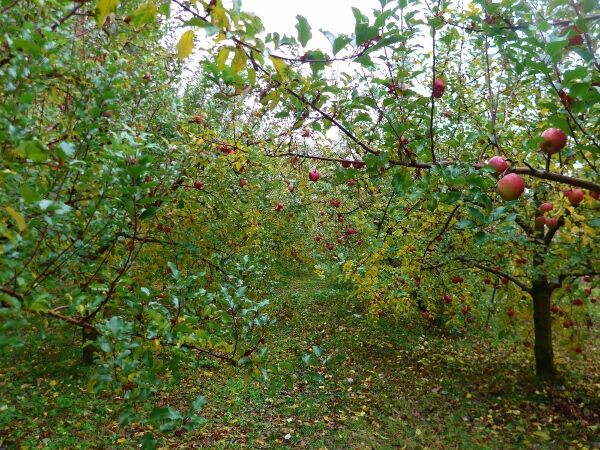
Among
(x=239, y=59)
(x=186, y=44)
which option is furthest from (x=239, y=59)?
(x=186, y=44)

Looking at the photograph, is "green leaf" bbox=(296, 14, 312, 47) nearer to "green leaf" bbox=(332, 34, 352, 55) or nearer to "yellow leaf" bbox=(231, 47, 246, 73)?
"green leaf" bbox=(332, 34, 352, 55)

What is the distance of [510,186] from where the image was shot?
201 cm

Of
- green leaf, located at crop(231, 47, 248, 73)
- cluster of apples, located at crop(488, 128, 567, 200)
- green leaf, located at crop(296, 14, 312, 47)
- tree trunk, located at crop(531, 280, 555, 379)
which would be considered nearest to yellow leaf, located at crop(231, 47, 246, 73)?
green leaf, located at crop(231, 47, 248, 73)

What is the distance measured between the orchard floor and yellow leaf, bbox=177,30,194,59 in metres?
3.88

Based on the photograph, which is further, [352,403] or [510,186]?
[352,403]

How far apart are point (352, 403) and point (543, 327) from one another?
341 cm

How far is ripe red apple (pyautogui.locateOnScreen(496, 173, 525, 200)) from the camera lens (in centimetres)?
200

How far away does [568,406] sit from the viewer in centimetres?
598

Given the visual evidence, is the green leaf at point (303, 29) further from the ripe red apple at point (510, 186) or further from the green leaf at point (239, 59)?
the ripe red apple at point (510, 186)

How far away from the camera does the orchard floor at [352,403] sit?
514 centimetres

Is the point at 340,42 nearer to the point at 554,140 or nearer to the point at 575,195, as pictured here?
the point at 554,140

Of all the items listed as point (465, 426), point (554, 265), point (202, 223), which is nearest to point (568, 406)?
point (465, 426)

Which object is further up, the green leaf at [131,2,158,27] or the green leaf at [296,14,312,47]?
the green leaf at [296,14,312,47]

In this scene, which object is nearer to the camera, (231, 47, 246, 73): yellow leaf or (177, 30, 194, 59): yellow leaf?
(177, 30, 194, 59): yellow leaf
